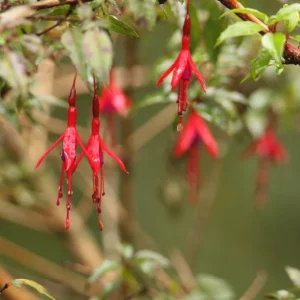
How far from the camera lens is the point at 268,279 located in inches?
80.9

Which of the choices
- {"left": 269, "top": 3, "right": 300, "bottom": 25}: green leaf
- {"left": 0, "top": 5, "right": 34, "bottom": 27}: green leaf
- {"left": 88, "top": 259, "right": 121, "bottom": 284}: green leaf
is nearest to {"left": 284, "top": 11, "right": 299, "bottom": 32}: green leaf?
{"left": 269, "top": 3, "right": 300, "bottom": 25}: green leaf

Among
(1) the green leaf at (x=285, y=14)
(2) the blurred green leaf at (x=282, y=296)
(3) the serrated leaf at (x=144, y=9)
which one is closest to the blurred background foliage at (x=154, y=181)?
(3) the serrated leaf at (x=144, y=9)

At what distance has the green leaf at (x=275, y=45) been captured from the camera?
1.47 feet

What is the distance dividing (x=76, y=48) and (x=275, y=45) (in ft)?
0.54

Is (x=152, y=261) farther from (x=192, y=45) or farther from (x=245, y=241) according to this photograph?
(x=245, y=241)

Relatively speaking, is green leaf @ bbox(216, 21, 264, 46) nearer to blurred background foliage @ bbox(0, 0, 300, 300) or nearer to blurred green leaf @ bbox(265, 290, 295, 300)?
blurred background foliage @ bbox(0, 0, 300, 300)

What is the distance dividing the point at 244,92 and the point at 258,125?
0.11 m

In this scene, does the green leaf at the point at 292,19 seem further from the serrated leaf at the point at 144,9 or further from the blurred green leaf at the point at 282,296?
the blurred green leaf at the point at 282,296

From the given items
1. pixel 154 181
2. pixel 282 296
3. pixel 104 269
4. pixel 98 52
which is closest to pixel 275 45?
pixel 98 52

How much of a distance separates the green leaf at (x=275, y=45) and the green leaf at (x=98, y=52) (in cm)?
14

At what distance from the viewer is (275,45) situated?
1.48 feet

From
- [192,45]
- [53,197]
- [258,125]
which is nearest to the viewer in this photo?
[192,45]

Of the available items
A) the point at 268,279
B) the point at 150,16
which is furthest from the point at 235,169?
the point at 150,16

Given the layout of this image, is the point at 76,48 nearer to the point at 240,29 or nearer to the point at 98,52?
the point at 98,52
